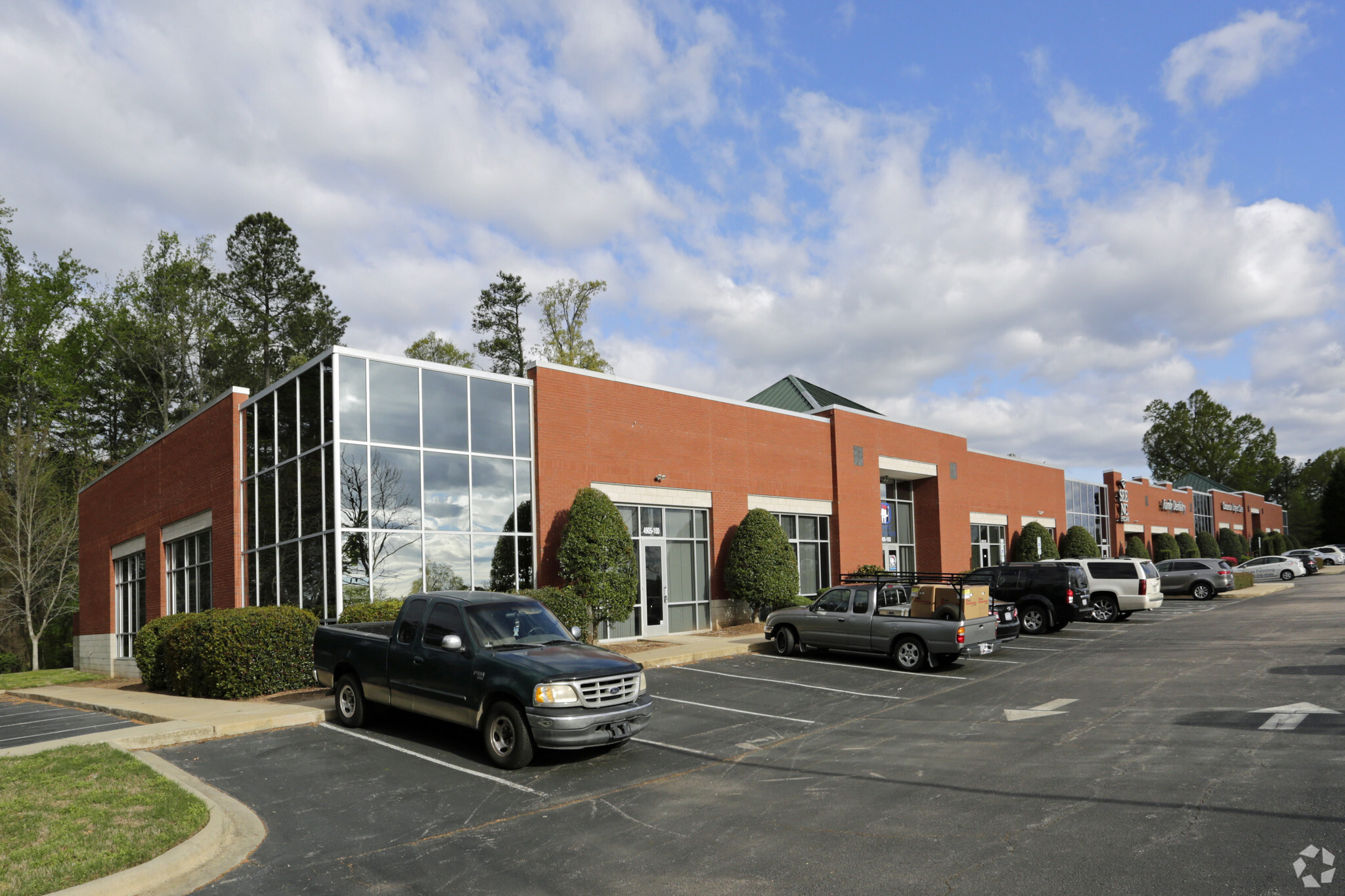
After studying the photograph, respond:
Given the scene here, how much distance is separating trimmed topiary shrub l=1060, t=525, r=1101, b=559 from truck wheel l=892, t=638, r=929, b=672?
32254mm

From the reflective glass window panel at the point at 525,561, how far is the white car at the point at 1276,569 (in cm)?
4428

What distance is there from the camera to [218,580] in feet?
70.3

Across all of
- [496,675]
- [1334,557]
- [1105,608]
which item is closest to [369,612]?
[496,675]

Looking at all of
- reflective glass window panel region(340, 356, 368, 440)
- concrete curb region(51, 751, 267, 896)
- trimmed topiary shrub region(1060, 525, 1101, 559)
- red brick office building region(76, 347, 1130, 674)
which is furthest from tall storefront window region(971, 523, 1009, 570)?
concrete curb region(51, 751, 267, 896)

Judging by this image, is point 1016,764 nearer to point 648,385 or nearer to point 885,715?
point 885,715

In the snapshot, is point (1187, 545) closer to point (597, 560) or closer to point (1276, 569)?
point (1276, 569)

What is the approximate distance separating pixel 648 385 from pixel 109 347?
35.0 meters

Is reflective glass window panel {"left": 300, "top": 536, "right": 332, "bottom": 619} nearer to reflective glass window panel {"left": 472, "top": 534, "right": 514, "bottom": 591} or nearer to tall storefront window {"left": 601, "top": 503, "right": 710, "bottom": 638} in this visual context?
reflective glass window panel {"left": 472, "top": 534, "right": 514, "bottom": 591}

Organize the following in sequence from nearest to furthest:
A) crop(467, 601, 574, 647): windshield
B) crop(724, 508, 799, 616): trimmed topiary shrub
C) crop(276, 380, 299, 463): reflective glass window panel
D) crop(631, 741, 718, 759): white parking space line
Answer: crop(631, 741, 718, 759): white parking space line, crop(467, 601, 574, 647): windshield, crop(276, 380, 299, 463): reflective glass window panel, crop(724, 508, 799, 616): trimmed topiary shrub

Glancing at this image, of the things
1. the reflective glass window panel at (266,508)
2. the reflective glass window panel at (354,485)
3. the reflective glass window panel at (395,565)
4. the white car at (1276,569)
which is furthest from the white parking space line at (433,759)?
the white car at (1276,569)

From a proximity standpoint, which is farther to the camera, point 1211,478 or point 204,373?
point 1211,478

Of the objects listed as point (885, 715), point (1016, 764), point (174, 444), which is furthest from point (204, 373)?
point (1016, 764)

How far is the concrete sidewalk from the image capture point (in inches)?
411

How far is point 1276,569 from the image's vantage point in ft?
159
